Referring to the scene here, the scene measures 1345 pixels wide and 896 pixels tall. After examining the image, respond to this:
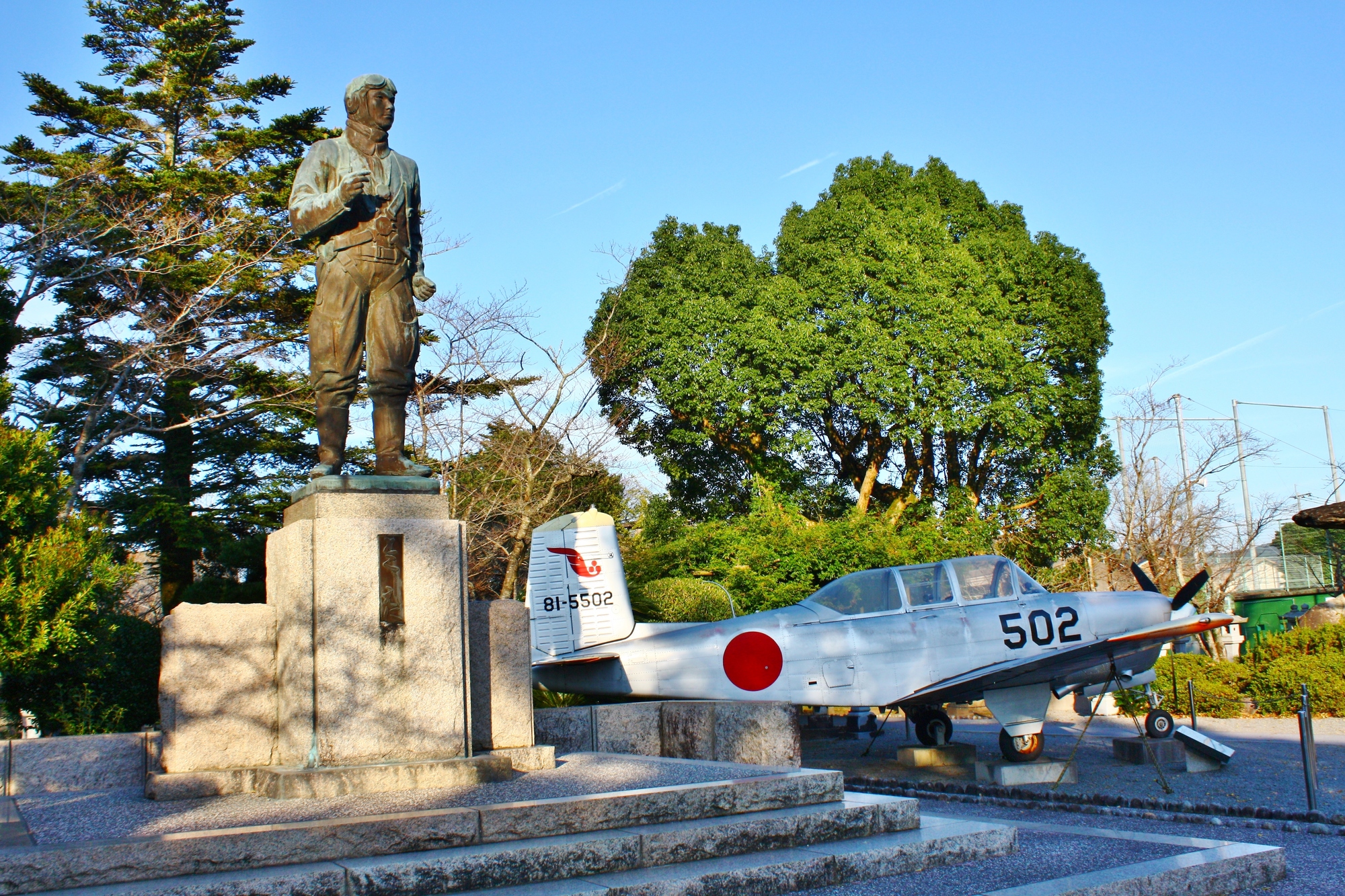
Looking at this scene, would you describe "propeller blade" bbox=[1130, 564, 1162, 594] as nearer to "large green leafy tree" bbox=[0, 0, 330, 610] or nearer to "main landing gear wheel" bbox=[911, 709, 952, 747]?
"main landing gear wheel" bbox=[911, 709, 952, 747]

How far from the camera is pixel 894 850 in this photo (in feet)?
15.6

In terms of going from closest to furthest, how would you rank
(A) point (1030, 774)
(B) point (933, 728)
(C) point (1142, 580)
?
(A) point (1030, 774)
(B) point (933, 728)
(C) point (1142, 580)

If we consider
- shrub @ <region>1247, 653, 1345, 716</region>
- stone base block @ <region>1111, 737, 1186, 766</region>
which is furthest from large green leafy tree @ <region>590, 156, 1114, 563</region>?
stone base block @ <region>1111, 737, 1186, 766</region>

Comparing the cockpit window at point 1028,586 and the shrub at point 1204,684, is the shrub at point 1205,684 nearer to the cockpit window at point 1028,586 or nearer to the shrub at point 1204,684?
the shrub at point 1204,684

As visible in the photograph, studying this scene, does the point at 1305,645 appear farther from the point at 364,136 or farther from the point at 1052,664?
the point at 364,136

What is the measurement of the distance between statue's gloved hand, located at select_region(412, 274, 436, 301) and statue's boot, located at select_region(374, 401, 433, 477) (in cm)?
68

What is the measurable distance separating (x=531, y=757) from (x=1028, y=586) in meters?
8.19

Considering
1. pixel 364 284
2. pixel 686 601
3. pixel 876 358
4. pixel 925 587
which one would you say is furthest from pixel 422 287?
pixel 876 358

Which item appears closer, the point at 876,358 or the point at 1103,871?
the point at 1103,871

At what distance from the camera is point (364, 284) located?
604cm

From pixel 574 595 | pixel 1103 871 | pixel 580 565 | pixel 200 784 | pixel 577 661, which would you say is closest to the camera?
pixel 1103 871

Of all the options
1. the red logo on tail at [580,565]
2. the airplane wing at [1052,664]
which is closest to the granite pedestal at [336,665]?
the red logo on tail at [580,565]

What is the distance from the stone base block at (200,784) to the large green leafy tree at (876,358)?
17290 millimetres

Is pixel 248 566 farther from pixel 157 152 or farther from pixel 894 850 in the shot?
pixel 894 850
